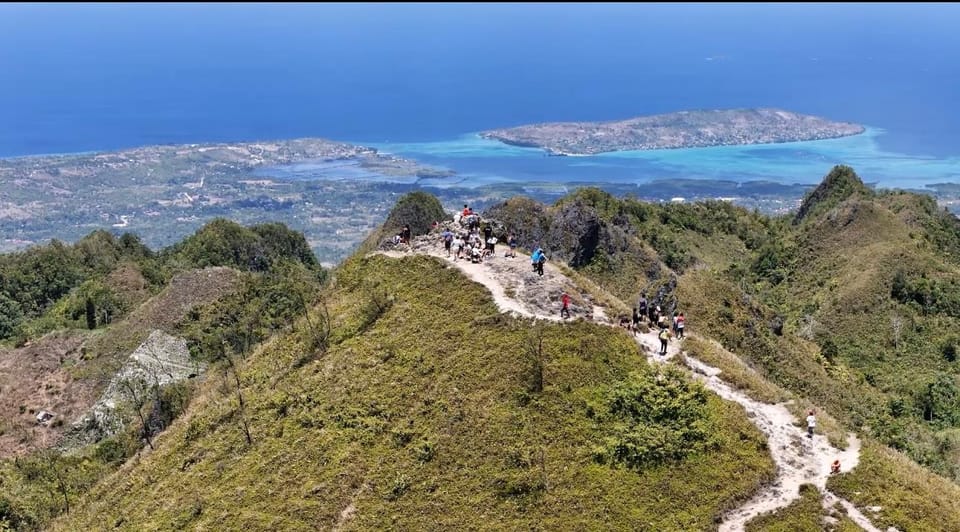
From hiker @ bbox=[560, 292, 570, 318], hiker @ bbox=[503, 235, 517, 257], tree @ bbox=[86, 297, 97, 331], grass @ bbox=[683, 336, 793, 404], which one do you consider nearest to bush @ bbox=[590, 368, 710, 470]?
grass @ bbox=[683, 336, 793, 404]

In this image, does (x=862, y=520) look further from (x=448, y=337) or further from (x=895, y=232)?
(x=895, y=232)

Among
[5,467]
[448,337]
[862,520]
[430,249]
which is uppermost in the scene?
[430,249]

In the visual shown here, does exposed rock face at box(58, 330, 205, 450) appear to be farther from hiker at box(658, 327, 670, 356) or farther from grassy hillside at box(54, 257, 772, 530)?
hiker at box(658, 327, 670, 356)

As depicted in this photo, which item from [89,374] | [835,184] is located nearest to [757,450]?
[89,374]

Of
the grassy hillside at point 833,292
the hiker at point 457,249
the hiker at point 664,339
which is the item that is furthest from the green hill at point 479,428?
the hiker at point 457,249

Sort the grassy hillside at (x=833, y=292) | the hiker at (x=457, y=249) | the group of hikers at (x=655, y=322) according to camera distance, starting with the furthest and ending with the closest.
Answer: the grassy hillside at (x=833, y=292)
the hiker at (x=457, y=249)
the group of hikers at (x=655, y=322)

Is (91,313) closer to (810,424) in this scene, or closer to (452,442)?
(452,442)

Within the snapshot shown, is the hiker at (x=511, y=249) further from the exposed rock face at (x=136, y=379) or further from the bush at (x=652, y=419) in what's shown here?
the exposed rock face at (x=136, y=379)
